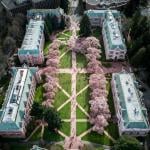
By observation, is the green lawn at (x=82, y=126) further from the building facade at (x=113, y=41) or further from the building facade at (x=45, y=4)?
the building facade at (x=45, y=4)

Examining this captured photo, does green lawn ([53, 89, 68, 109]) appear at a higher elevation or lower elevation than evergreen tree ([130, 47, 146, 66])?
lower

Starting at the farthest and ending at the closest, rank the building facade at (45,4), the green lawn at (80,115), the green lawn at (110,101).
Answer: the building facade at (45,4), the green lawn at (110,101), the green lawn at (80,115)

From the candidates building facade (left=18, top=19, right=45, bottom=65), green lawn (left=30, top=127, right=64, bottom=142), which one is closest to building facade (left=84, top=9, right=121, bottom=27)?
building facade (left=18, top=19, right=45, bottom=65)

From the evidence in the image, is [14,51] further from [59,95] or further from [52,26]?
[59,95]

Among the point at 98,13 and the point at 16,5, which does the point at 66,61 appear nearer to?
the point at 98,13

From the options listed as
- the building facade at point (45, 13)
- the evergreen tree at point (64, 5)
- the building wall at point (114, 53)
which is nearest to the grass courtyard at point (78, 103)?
the building wall at point (114, 53)

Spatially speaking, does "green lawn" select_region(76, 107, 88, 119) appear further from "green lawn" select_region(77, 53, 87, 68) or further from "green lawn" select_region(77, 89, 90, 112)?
"green lawn" select_region(77, 53, 87, 68)
